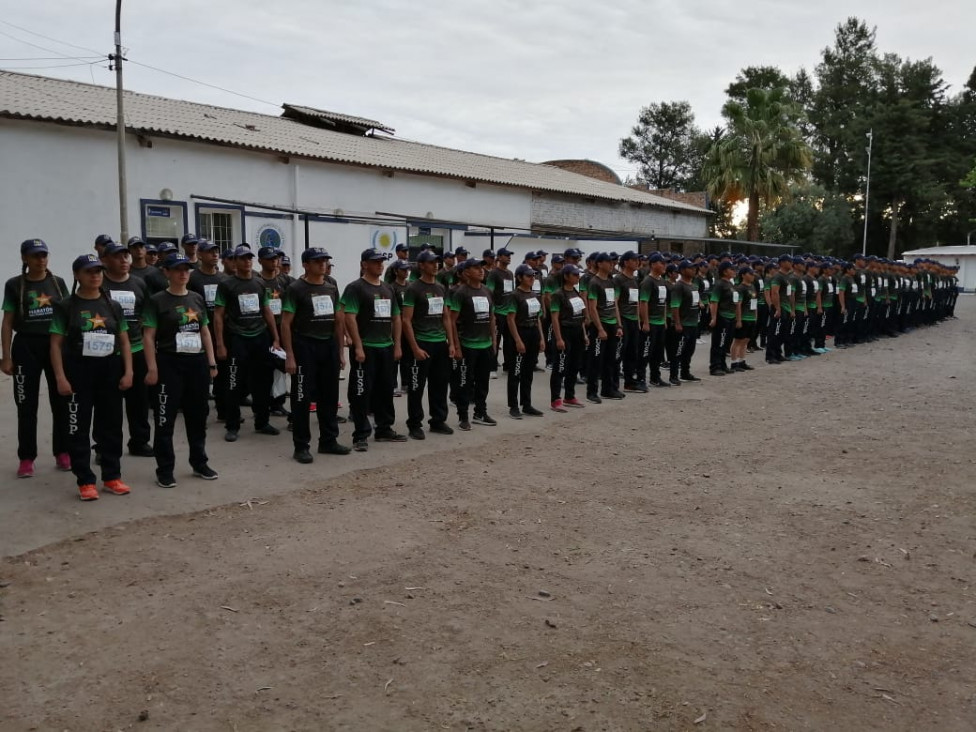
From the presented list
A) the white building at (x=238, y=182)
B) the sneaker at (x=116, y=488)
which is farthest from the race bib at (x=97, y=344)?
the white building at (x=238, y=182)

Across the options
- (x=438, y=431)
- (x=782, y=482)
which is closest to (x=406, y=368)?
(x=438, y=431)

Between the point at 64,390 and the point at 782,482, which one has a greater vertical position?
the point at 64,390

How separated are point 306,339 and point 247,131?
14.3 m

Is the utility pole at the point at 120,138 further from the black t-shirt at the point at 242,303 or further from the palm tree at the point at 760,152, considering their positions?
the palm tree at the point at 760,152

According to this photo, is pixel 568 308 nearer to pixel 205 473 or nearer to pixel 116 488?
pixel 205 473

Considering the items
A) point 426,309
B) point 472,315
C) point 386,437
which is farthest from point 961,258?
point 386,437

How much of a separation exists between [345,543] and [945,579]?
3689mm

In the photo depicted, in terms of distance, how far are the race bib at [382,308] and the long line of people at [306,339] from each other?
0.06ft

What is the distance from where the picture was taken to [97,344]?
6074 millimetres

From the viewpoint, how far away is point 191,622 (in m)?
4.16

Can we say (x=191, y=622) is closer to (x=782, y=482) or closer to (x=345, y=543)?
(x=345, y=543)

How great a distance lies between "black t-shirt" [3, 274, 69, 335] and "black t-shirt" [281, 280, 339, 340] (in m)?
1.87

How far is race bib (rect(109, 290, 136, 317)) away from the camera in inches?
260

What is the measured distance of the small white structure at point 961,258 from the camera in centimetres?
4981
